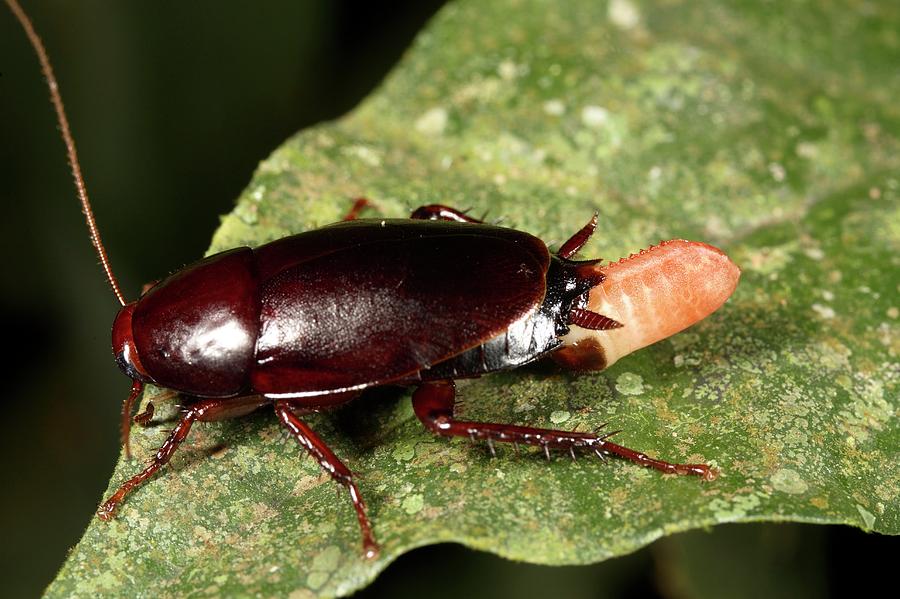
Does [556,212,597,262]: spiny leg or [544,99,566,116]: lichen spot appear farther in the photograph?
[544,99,566,116]: lichen spot

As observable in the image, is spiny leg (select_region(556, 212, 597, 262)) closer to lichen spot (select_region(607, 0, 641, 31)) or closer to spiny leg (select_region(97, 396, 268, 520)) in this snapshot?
spiny leg (select_region(97, 396, 268, 520))

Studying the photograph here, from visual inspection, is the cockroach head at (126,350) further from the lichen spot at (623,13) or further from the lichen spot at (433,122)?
the lichen spot at (623,13)

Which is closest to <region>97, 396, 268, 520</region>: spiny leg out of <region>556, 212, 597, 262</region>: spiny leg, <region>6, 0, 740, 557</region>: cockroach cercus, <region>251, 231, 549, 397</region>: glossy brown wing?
<region>6, 0, 740, 557</region>: cockroach cercus

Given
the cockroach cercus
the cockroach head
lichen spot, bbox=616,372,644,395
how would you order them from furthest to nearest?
lichen spot, bbox=616,372,644,395 < the cockroach head < the cockroach cercus

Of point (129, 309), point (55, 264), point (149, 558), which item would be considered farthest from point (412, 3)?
point (149, 558)

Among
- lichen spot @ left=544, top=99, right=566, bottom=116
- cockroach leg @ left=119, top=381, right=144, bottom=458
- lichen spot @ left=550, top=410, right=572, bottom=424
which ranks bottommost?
lichen spot @ left=550, top=410, right=572, bottom=424

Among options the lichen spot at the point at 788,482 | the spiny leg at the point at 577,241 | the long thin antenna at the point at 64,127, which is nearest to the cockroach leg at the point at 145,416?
the long thin antenna at the point at 64,127
